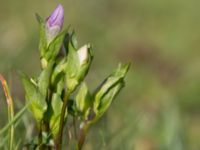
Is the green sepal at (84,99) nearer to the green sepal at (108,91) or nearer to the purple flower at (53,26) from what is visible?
the green sepal at (108,91)

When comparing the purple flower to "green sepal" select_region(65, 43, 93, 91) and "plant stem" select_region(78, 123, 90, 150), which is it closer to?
"green sepal" select_region(65, 43, 93, 91)

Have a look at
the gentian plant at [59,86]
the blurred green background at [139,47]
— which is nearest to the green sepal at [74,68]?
A: the gentian plant at [59,86]

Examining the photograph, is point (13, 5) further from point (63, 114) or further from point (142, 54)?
point (63, 114)

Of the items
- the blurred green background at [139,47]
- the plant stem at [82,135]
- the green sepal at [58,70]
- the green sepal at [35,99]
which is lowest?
the plant stem at [82,135]

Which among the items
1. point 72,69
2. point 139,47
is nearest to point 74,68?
point 72,69

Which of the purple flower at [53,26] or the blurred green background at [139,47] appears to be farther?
the blurred green background at [139,47]

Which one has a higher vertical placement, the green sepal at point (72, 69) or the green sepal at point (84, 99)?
the green sepal at point (72, 69)

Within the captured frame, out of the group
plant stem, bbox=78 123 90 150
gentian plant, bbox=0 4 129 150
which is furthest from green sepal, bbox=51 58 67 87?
plant stem, bbox=78 123 90 150

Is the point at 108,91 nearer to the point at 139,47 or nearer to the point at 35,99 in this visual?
the point at 35,99
